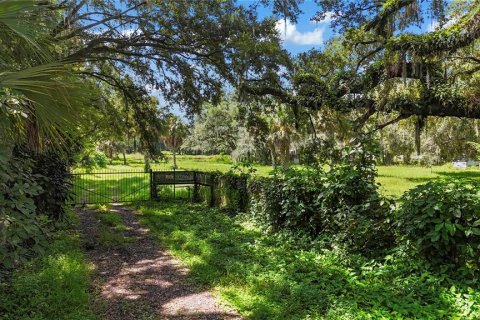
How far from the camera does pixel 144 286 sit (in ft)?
17.6

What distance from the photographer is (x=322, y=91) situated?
9.84 meters

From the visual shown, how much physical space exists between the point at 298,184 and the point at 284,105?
12.0ft

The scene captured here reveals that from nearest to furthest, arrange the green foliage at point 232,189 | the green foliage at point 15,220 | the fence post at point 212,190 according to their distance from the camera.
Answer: the green foliage at point 15,220
the green foliage at point 232,189
the fence post at point 212,190

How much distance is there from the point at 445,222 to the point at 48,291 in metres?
5.11

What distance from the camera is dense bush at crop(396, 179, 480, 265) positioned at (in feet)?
15.5

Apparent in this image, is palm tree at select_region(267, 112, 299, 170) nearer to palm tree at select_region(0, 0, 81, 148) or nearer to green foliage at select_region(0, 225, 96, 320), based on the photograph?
green foliage at select_region(0, 225, 96, 320)

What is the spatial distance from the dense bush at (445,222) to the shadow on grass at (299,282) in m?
0.45

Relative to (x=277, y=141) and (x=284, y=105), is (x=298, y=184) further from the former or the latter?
(x=277, y=141)

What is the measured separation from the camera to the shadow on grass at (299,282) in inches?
166

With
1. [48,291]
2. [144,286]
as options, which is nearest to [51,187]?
[48,291]

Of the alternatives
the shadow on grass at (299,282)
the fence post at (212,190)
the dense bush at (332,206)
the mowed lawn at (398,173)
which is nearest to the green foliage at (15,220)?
the shadow on grass at (299,282)

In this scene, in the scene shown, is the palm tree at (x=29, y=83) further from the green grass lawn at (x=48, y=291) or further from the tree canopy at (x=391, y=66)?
the tree canopy at (x=391, y=66)

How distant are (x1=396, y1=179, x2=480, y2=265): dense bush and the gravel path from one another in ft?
8.91

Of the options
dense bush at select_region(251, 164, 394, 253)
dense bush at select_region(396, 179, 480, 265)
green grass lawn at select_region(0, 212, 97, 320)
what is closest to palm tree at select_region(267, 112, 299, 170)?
dense bush at select_region(251, 164, 394, 253)
